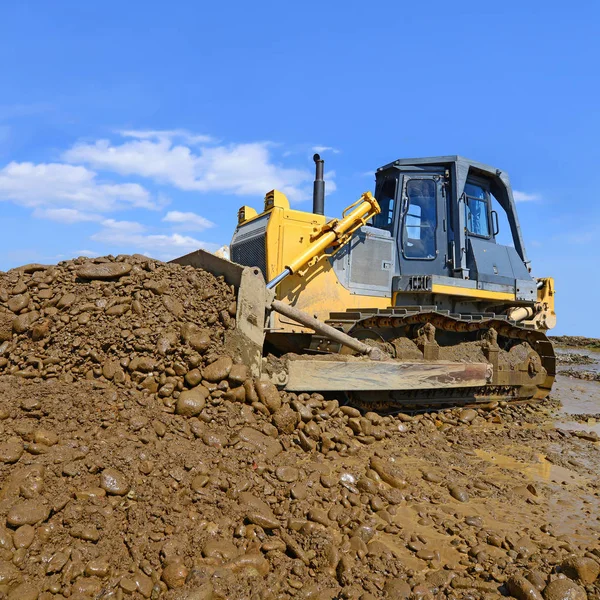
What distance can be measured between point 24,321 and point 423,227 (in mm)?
5372

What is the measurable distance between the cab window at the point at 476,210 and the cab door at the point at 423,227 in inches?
18.6

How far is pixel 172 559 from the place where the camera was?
296 centimetres

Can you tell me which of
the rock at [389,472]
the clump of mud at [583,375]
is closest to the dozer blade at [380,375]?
the rock at [389,472]

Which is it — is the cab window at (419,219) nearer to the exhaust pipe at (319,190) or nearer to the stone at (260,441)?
the exhaust pipe at (319,190)

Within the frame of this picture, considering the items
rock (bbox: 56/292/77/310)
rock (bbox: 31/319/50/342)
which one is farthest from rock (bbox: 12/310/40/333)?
rock (bbox: 56/292/77/310)

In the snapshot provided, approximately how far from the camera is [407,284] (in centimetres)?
759

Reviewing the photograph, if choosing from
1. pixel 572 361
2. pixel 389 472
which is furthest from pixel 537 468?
pixel 572 361

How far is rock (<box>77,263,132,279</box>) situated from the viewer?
17.0ft

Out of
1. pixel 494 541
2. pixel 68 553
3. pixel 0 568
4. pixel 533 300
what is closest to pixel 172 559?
pixel 68 553

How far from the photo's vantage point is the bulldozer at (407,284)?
20.6 feet

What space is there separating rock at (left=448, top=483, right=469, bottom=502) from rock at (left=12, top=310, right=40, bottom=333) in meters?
3.95

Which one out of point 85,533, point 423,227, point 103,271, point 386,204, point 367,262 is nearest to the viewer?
point 85,533

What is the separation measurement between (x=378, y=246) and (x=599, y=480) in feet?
12.9

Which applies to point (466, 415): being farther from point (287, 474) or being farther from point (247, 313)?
point (287, 474)
